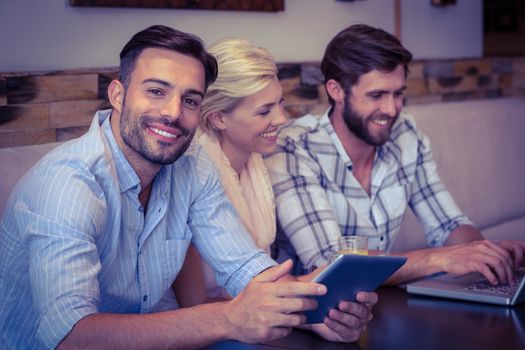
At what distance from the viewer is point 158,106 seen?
66.3 inches

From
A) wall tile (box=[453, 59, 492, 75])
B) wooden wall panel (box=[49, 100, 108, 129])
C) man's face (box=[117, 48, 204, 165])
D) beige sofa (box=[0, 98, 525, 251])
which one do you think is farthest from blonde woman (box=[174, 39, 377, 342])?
wall tile (box=[453, 59, 492, 75])

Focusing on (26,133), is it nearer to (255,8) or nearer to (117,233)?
(117,233)

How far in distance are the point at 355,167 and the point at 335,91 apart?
234 millimetres

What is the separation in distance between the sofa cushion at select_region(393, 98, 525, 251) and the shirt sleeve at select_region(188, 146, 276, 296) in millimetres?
1287

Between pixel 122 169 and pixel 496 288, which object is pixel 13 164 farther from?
pixel 496 288

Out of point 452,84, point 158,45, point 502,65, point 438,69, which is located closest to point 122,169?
point 158,45

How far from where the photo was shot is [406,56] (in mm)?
2447

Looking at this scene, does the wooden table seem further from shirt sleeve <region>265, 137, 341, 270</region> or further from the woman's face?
the woman's face

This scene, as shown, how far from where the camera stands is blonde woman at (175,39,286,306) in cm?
216

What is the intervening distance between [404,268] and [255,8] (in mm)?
1344

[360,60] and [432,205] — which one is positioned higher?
[360,60]

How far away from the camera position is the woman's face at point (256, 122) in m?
2.18

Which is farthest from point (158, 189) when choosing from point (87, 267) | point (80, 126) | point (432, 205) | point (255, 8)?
point (255, 8)

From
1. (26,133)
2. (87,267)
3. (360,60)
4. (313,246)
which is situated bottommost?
(313,246)
